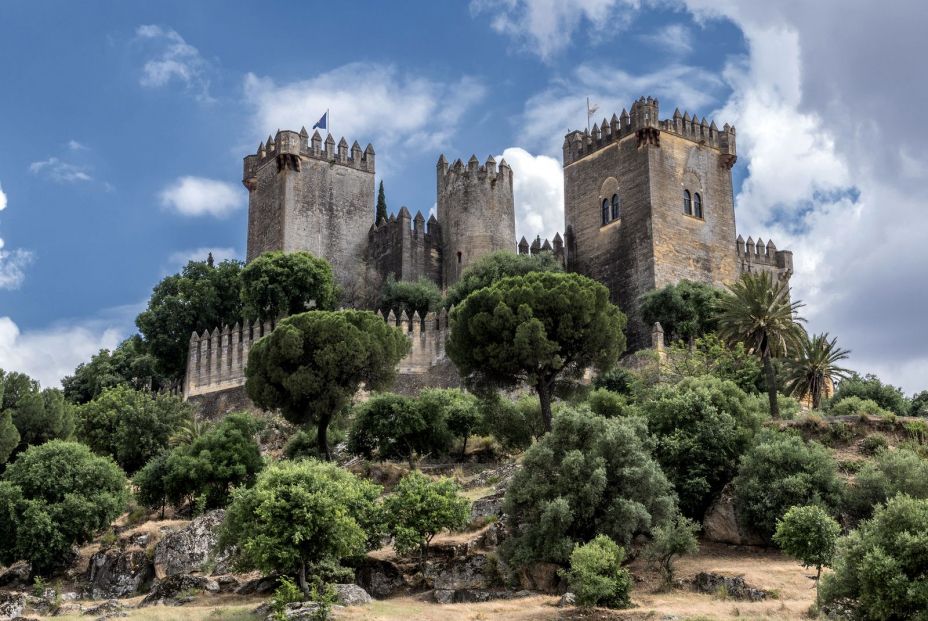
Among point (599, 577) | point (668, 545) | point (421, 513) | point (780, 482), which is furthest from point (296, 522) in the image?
point (780, 482)

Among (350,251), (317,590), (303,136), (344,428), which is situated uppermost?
(303,136)

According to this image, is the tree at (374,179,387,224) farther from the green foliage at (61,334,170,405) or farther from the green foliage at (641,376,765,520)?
the green foliage at (641,376,765,520)

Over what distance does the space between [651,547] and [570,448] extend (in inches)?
154

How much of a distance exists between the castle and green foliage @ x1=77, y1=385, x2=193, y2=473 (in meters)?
9.55

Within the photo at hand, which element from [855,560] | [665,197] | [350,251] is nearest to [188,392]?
[350,251]

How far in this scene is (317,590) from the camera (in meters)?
32.3

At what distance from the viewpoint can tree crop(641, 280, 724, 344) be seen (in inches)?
2386

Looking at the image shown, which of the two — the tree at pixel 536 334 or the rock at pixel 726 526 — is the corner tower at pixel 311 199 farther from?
Answer: the rock at pixel 726 526

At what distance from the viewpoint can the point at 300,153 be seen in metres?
75.0

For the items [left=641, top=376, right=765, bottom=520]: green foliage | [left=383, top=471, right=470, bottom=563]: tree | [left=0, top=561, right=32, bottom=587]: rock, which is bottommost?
[left=0, top=561, right=32, bottom=587]: rock

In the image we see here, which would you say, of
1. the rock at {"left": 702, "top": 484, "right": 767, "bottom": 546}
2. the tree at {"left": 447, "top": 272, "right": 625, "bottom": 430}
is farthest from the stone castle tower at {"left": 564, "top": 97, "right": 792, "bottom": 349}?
the rock at {"left": 702, "top": 484, "right": 767, "bottom": 546}

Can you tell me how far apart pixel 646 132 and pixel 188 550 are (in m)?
38.4

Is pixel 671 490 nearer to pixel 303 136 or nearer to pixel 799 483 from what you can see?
pixel 799 483

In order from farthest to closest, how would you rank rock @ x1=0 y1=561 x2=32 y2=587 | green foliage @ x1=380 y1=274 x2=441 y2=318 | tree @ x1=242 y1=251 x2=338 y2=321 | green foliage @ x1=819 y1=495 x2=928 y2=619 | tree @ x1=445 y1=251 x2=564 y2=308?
green foliage @ x1=380 y1=274 x2=441 y2=318 → tree @ x1=242 y1=251 x2=338 y2=321 → tree @ x1=445 y1=251 x2=564 y2=308 → rock @ x1=0 y1=561 x2=32 y2=587 → green foliage @ x1=819 y1=495 x2=928 y2=619
